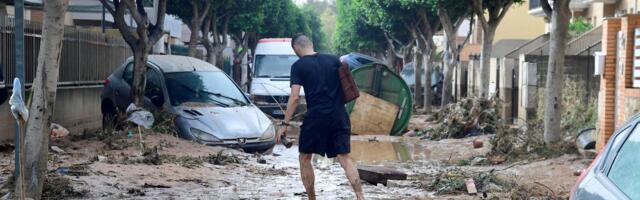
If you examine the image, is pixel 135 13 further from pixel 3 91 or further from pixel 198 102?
pixel 3 91

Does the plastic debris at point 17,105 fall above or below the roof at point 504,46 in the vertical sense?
below

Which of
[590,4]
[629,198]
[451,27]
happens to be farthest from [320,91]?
[590,4]

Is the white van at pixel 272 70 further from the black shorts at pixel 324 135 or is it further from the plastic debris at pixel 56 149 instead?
the black shorts at pixel 324 135

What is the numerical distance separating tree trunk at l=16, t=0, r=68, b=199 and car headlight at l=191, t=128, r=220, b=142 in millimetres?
6353

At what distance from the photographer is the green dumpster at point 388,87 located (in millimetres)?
22750

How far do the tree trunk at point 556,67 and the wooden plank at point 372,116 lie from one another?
8.05 metres

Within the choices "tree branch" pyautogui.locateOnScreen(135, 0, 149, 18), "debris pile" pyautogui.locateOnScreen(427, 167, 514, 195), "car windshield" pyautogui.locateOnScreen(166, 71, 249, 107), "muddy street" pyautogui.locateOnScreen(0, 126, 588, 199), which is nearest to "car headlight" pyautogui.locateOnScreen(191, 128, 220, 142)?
"muddy street" pyautogui.locateOnScreen(0, 126, 588, 199)

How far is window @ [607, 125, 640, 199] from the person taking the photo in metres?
4.15

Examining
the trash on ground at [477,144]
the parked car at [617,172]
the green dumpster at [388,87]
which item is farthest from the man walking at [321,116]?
the green dumpster at [388,87]

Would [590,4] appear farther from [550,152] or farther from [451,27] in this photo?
[550,152]

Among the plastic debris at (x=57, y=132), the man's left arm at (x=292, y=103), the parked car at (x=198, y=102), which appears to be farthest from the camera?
the parked car at (x=198, y=102)

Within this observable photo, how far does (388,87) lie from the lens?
22922 mm

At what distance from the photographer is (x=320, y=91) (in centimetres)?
907

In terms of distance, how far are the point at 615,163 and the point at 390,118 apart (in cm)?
1807
